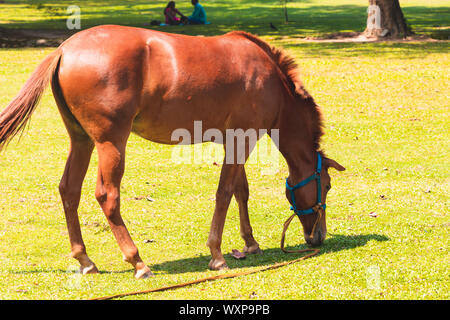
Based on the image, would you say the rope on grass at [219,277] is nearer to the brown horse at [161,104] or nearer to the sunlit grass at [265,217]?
the sunlit grass at [265,217]

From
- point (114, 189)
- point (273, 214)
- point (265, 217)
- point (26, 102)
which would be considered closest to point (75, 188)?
point (114, 189)

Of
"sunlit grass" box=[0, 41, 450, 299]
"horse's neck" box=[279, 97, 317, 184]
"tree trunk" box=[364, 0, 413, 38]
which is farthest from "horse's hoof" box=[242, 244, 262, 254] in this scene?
"tree trunk" box=[364, 0, 413, 38]

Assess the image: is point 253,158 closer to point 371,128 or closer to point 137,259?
point 371,128

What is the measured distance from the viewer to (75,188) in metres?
6.95

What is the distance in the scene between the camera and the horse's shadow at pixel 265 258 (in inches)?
286

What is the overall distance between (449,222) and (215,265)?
10.6 ft

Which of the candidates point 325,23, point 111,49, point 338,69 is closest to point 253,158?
point 111,49

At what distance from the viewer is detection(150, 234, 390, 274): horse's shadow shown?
23.8ft

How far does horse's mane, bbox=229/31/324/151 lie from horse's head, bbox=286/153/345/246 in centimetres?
31

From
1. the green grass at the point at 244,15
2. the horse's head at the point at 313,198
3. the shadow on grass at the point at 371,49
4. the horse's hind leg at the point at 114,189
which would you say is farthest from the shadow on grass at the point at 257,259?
the green grass at the point at 244,15

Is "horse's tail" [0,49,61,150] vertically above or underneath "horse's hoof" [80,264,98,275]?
above

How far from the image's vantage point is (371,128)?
14047 mm

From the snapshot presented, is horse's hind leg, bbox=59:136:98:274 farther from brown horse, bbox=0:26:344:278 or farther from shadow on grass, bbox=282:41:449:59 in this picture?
shadow on grass, bbox=282:41:449:59

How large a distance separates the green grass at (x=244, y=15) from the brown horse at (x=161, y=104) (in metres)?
18.7
